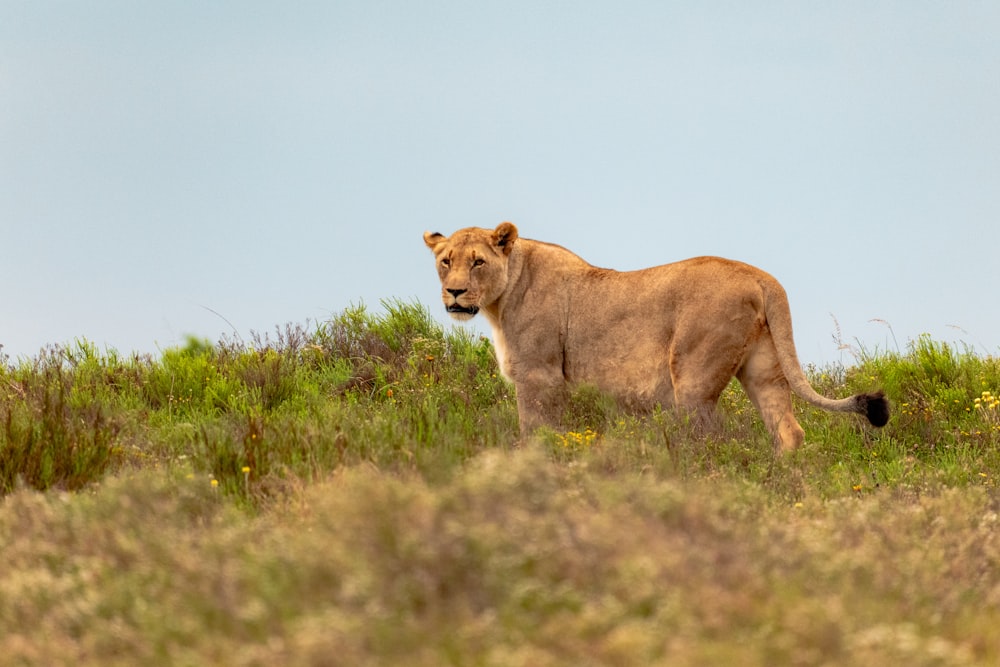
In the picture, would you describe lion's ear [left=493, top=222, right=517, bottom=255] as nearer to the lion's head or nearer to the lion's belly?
the lion's head

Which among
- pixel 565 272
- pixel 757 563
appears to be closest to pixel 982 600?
pixel 757 563

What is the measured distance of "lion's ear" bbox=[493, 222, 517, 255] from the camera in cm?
949

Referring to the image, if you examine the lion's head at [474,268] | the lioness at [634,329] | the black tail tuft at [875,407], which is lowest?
the black tail tuft at [875,407]

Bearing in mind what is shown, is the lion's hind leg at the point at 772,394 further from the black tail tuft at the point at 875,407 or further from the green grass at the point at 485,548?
the black tail tuft at the point at 875,407

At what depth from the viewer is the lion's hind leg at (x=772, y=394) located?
9.12 m

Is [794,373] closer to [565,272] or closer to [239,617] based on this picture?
[565,272]

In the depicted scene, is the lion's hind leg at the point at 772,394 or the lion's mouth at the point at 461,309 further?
the lion's mouth at the point at 461,309

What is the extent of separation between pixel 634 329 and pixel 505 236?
1319mm

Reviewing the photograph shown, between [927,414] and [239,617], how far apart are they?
27.5 feet

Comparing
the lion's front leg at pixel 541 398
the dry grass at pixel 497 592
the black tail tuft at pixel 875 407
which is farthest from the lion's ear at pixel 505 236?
the dry grass at pixel 497 592

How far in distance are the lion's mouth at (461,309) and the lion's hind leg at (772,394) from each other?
2.23 metres

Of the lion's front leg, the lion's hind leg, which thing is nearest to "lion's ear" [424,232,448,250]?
the lion's front leg

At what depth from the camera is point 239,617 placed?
12.1ft

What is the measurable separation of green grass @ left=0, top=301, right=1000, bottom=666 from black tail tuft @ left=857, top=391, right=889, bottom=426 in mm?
473
